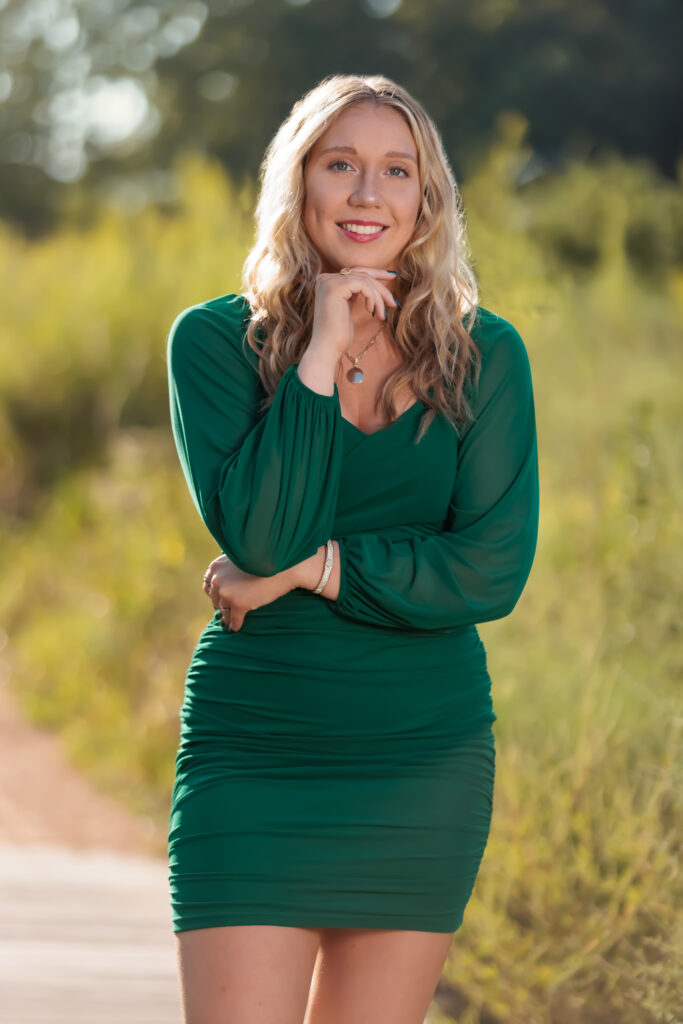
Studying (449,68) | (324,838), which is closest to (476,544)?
(324,838)

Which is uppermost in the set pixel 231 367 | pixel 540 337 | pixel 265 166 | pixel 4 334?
pixel 4 334

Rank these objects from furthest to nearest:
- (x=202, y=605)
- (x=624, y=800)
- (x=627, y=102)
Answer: (x=627, y=102) → (x=202, y=605) → (x=624, y=800)

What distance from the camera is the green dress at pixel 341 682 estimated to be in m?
1.90

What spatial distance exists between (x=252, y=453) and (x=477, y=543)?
14.9 inches

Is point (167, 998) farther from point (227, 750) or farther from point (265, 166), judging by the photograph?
point (265, 166)

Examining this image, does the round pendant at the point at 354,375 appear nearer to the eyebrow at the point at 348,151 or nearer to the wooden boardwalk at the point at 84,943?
the eyebrow at the point at 348,151

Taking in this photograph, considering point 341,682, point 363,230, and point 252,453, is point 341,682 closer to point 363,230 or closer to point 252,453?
point 252,453

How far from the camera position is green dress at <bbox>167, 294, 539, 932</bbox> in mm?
1896

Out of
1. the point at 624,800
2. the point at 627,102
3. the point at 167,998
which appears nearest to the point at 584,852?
the point at 624,800

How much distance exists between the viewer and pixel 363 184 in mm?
2102

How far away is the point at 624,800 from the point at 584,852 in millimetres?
158

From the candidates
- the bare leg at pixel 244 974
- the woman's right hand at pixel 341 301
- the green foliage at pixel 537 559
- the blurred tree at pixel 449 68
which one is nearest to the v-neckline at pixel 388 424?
the woman's right hand at pixel 341 301

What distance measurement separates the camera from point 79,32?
65.2 ft

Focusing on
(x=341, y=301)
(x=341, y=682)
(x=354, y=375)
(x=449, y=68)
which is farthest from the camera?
(x=449, y=68)
